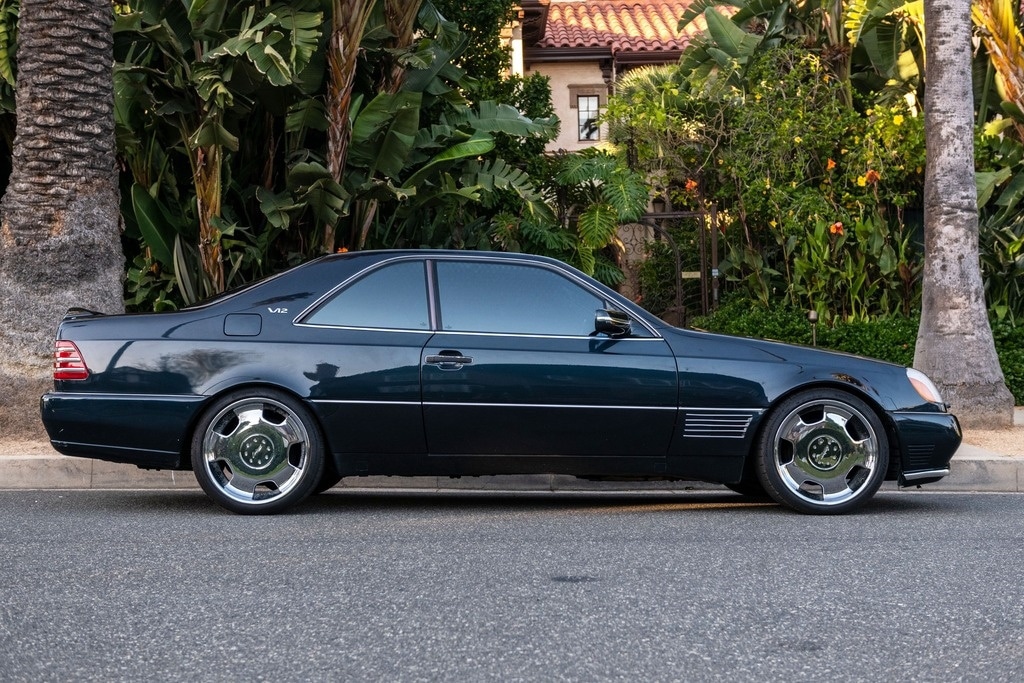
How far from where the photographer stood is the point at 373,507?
778cm

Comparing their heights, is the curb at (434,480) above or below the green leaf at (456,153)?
below

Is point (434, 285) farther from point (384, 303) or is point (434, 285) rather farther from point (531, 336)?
point (531, 336)

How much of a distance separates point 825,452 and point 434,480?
2.75 meters

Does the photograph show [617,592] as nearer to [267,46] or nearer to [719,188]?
[267,46]

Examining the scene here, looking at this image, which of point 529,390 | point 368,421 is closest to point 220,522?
point 368,421

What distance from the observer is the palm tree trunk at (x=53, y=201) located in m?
9.98

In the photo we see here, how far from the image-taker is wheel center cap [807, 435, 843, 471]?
7.33 m

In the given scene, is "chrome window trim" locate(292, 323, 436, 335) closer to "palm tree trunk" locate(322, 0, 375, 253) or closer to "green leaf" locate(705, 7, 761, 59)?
"palm tree trunk" locate(322, 0, 375, 253)

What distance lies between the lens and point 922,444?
7.38 m

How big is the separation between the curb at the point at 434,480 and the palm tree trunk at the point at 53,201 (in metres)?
1.44

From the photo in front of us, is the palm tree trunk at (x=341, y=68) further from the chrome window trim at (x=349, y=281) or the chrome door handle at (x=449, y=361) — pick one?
the chrome door handle at (x=449, y=361)

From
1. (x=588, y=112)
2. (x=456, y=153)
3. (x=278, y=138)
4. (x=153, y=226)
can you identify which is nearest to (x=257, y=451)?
(x=153, y=226)

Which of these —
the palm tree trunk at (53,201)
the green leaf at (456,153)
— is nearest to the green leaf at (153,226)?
the palm tree trunk at (53,201)

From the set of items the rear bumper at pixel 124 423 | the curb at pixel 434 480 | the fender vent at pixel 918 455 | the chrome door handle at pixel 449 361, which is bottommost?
the curb at pixel 434 480
